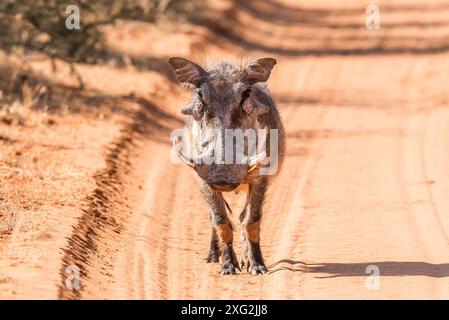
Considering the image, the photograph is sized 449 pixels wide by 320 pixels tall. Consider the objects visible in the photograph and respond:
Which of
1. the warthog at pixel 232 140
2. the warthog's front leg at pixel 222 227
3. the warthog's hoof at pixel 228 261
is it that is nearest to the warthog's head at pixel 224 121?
the warthog at pixel 232 140

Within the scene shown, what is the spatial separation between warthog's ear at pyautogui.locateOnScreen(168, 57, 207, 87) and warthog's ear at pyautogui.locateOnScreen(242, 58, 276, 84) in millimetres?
324

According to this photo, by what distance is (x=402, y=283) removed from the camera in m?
7.85

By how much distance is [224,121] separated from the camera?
7629 mm

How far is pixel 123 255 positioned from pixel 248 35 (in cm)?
1254

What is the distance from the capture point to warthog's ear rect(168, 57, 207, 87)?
7984 millimetres

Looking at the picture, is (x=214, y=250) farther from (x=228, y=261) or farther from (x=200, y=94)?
→ (x=200, y=94)

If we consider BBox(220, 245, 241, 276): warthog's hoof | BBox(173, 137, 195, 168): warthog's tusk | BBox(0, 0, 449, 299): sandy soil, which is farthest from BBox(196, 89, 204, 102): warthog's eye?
BBox(0, 0, 449, 299): sandy soil

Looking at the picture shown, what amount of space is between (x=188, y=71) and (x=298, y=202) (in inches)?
118

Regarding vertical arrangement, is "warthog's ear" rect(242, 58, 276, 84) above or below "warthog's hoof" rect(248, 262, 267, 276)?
above

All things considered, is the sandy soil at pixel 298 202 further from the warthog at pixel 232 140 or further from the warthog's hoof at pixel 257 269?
Result: the warthog at pixel 232 140

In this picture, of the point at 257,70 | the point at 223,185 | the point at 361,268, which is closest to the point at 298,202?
the point at 361,268

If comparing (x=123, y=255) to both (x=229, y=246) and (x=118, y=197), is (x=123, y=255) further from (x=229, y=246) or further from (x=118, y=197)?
(x=118, y=197)

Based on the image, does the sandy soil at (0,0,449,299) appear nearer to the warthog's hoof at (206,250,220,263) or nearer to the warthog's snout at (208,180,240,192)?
the warthog's hoof at (206,250,220,263)

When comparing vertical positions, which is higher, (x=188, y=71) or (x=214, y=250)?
(x=188, y=71)
